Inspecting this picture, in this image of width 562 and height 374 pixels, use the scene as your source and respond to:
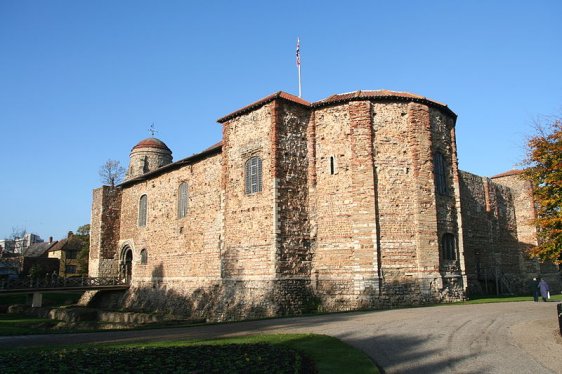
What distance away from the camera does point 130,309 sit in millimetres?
28812

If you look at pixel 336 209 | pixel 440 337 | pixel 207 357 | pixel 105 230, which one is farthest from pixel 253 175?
pixel 105 230

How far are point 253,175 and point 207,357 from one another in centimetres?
1263

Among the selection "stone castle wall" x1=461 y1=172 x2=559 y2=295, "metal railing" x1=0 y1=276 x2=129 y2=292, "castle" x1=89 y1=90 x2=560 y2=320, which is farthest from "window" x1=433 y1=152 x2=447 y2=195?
"metal railing" x1=0 y1=276 x2=129 y2=292

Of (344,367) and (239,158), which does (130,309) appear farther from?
(344,367)

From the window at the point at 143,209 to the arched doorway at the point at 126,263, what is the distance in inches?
122

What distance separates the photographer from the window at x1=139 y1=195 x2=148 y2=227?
103 feet

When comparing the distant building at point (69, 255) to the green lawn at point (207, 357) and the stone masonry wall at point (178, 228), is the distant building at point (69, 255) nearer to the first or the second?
the stone masonry wall at point (178, 228)

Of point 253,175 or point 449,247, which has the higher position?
point 253,175

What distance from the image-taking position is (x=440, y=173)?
67.4 feet

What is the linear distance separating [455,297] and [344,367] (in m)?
13.6

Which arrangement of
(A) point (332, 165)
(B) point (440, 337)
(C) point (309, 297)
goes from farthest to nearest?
(A) point (332, 165), (C) point (309, 297), (B) point (440, 337)

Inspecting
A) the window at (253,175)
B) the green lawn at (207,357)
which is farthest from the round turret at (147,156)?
the green lawn at (207,357)

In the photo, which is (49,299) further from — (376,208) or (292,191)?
(376,208)

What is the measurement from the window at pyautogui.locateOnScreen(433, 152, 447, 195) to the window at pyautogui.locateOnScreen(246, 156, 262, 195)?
8049mm
